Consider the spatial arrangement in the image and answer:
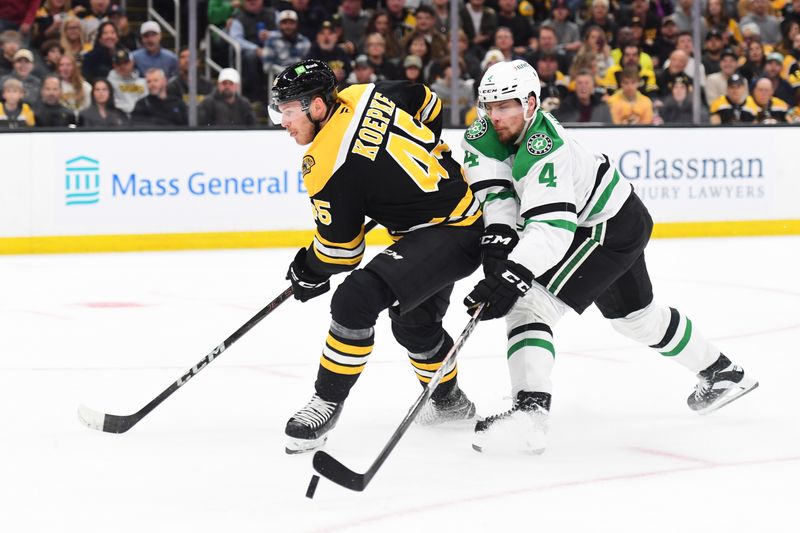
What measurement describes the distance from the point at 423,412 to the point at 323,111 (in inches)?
33.7

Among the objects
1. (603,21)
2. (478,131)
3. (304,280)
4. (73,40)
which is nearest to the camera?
(478,131)

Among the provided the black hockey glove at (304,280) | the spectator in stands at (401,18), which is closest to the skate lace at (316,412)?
the black hockey glove at (304,280)

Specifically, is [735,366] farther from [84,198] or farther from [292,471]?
[84,198]

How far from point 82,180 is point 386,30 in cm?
227

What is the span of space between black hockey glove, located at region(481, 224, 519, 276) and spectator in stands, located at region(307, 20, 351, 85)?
17.2 feet

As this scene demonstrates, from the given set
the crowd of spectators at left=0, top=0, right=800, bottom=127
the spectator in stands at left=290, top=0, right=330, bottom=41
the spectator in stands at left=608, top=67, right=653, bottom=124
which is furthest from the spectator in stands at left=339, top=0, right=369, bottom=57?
the spectator in stands at left=608, top=67, right=653, bottom=124

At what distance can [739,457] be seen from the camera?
280 centimetres

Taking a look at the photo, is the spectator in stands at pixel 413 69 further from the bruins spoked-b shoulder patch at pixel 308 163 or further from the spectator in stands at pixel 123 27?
the bruins spoked-b shoulder patch at pixel 308 163

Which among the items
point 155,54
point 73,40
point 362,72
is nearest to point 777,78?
point 362,72

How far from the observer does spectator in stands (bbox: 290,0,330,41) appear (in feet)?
26.5

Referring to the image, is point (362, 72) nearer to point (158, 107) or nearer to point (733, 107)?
point (158, 107)

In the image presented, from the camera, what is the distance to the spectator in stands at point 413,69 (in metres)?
7.94

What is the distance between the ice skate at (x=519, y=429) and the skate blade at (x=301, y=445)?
37 centimetres

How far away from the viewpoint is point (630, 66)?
840cm
